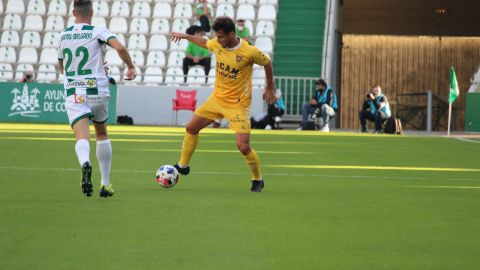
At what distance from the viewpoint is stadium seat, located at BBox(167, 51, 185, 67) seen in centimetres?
3820

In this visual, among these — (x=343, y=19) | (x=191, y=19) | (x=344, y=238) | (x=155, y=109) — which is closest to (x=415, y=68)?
(x=343, y=19)

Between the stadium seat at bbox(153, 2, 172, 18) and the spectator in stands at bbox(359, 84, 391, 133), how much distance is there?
8.29 meters

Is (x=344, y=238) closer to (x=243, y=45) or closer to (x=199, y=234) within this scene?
(x=199, y=234)

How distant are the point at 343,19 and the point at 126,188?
3663 centimetres

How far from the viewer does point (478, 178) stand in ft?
50.7

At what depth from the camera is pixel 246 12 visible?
39.6m

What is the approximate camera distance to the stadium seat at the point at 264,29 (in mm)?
39125

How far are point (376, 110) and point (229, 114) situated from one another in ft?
73.3

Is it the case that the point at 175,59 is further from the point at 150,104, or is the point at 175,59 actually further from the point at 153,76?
the point at 150,104

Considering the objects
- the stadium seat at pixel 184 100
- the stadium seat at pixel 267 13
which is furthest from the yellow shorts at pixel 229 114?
the stadium seat at pixel 267 13

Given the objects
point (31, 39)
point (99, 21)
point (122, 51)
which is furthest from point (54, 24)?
point (122, 51)

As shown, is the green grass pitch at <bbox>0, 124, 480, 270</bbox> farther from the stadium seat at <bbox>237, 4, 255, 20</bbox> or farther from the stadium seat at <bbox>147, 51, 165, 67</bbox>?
the stadium seat at <bbox>237, 4, 255, 20</bbox>

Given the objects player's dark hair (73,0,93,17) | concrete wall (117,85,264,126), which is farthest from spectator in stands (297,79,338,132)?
player's dark hair (73,0,93,17)

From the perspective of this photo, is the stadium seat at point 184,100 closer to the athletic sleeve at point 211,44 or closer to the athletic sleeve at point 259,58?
the athletic sleeve at point 211,44
